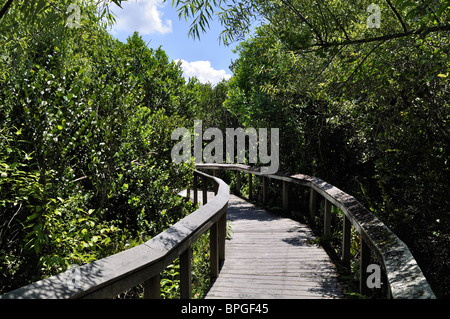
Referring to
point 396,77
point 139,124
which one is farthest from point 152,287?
point 139,124

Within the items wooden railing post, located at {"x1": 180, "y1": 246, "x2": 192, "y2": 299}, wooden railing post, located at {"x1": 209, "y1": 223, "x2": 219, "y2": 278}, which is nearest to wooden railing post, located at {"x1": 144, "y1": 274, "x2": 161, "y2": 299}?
wooden railing post, located at {"x1": 180, "y1": 246, "x2": 192, "y2": 299}

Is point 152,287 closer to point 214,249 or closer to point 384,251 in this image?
point 384,251

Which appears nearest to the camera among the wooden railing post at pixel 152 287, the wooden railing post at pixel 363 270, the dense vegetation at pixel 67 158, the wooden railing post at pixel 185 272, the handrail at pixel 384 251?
the handrail at pixel 384 251

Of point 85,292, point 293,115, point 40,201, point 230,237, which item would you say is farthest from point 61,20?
point 293,115

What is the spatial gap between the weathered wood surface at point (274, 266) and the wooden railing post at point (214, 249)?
0.11 metres

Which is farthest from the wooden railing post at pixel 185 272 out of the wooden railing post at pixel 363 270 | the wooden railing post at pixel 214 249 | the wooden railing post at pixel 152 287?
the wooden railing post at pixel 363 270

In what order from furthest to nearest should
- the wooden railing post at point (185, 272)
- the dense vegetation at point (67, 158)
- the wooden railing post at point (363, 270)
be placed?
the wooden railing post at point (363, 270), the dense vegetation at point (67, 158), the wooden railing post at point (185, 272)

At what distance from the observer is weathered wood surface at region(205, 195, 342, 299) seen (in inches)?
165

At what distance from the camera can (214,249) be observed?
458 cm

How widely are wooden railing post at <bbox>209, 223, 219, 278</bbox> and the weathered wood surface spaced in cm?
11

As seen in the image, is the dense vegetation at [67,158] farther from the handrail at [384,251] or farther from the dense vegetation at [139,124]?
the handrail at [384,251]

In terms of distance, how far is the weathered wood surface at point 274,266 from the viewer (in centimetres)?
420

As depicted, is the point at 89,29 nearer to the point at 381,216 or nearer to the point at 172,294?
the point at 172,294

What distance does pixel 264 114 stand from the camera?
9922 millimetres
